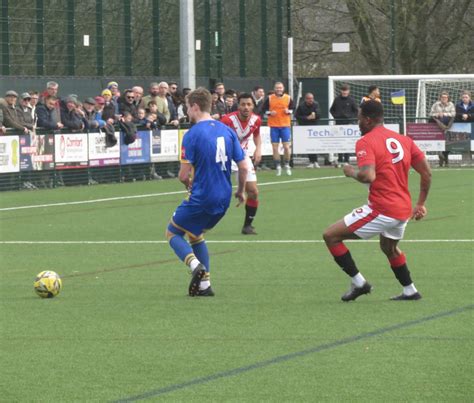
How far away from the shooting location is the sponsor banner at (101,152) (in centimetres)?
2800

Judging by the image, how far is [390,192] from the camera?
36.9ft

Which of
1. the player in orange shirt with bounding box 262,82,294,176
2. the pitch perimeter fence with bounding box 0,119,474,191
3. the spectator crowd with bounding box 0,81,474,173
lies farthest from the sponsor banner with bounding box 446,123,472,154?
the player in orange shirt with bounding box 262,82,294,176

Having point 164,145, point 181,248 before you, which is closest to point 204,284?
point 181,248

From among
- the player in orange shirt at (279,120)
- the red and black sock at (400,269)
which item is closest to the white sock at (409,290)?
the red and black sock at (400,269)

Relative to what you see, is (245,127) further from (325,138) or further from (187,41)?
(325,138)

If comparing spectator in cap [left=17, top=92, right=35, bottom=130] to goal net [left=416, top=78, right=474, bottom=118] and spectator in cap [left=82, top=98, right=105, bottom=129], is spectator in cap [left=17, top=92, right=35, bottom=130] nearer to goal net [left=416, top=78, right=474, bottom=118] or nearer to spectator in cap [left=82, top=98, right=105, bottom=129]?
spectator in cap [left=82, top=98, right=105, bottom=129]

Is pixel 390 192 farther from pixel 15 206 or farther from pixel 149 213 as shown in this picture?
pixel 15 206

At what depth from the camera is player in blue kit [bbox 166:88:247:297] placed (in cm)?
1205

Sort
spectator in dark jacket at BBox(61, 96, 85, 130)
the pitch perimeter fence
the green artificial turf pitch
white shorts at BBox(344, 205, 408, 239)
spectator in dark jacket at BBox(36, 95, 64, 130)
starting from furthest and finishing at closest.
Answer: spectator in dark jacket at BBox(61, 96, 85, 130) < spectator in dark jacket at BBox(36, 95, 64, 130) < the pitch perimeter fence < white shorts at BBox(344, 205, 408, 239) < the green artificial turf pitch

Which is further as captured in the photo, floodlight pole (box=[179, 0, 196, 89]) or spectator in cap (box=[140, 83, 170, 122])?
floodlight pole (box=[179, 0, 196, 89])

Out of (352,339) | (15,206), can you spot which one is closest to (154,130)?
(15,206)

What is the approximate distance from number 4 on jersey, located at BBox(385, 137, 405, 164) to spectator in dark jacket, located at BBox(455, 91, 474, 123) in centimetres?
2335

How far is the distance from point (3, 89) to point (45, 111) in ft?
12.7

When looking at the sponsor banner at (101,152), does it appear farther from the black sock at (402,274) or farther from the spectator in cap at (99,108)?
the black sock at (402,274)
